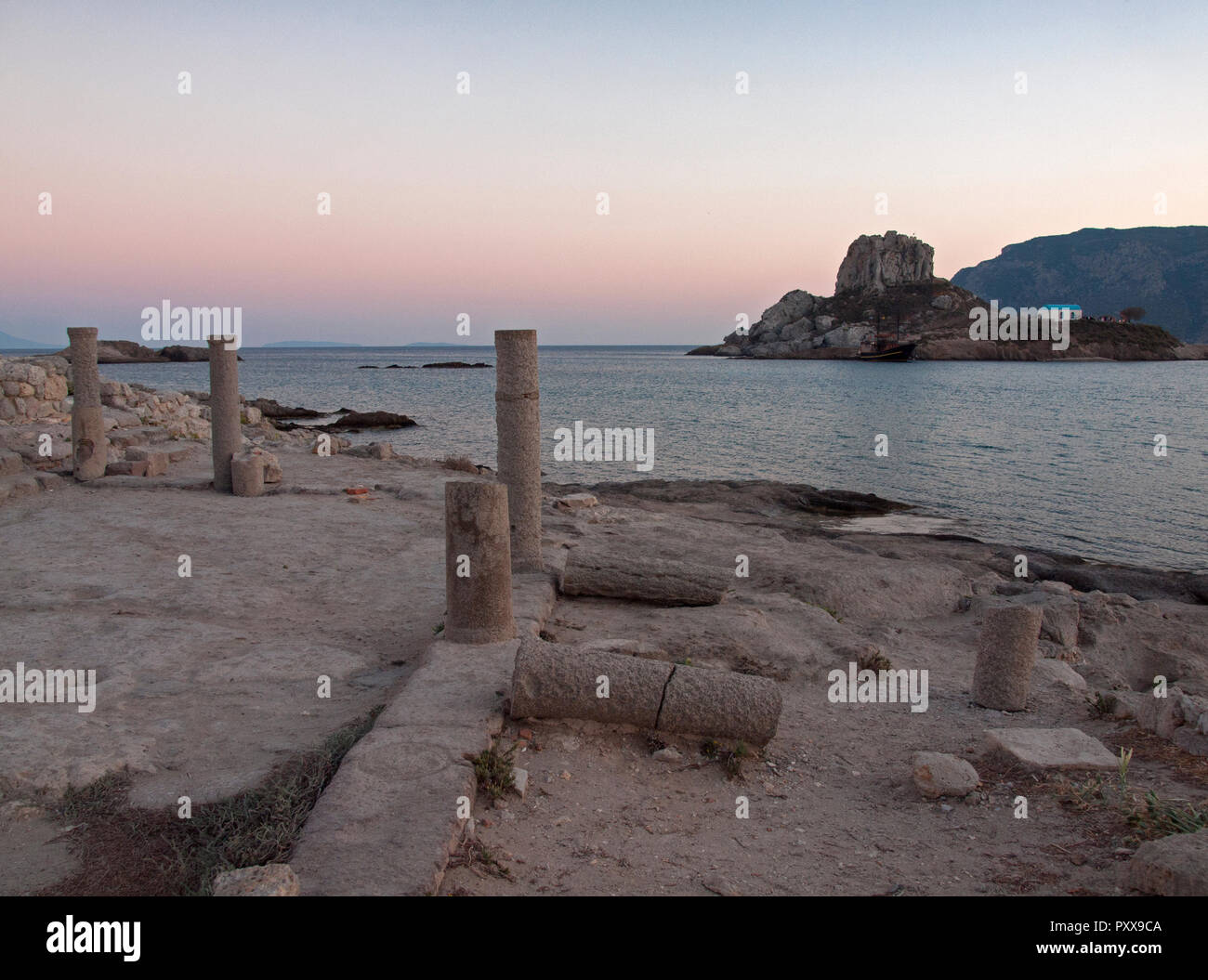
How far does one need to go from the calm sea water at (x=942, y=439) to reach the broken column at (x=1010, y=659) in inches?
418

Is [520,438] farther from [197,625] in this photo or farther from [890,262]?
[890,262]

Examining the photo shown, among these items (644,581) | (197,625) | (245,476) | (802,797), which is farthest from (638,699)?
(245,476)

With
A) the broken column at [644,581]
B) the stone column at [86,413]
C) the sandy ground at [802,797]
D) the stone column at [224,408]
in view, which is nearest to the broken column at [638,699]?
the sandy ground at [802,797]

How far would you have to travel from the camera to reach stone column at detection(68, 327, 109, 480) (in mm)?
13625

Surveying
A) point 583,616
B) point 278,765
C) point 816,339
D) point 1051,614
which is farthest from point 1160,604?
point 816,339

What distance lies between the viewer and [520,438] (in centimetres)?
907

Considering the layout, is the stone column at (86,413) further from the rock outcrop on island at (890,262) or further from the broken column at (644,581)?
the rock outcrop on island at (890,262)

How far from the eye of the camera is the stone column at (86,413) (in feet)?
44.7

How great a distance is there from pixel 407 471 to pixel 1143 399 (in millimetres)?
52189

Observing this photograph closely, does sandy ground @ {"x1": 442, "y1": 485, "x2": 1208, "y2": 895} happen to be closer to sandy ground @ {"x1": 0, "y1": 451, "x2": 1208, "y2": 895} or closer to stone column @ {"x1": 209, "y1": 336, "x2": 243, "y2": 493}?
sandy ground @ {"x1": 0, "y1": 451, "x2": 1208, "y2": 895}

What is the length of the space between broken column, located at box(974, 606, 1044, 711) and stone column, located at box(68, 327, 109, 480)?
13485 mm

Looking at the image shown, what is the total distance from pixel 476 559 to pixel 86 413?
1027 cm

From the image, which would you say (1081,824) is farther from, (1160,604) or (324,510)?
(324,510)

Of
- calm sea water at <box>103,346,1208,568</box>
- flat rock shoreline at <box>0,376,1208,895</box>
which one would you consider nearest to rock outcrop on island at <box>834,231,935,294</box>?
calm sea water at <box>103,346,1208,568</box>
